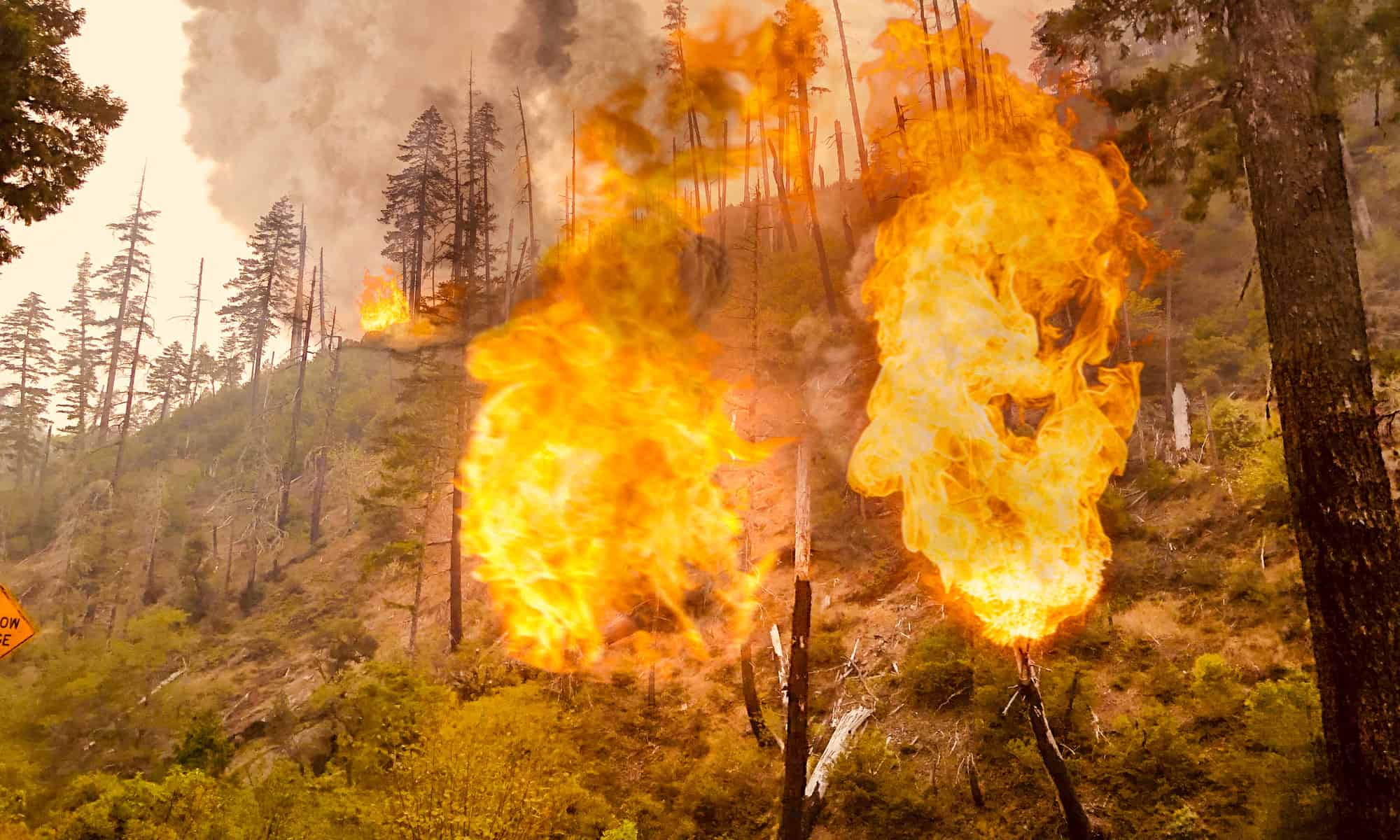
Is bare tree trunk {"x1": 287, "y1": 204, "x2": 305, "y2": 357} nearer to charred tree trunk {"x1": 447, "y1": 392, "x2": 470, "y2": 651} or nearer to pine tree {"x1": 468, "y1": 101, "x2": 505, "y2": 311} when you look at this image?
pine tree {"x1": 468, "y1": 101, "x2": 505, "y2": 311}

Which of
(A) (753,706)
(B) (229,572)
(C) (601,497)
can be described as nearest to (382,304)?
(B) (229,572)

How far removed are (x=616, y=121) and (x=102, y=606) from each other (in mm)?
34552

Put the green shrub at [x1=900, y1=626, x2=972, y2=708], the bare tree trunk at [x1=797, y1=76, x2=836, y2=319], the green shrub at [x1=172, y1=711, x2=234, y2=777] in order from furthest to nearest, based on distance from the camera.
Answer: the bare tree trunk at [x1=797, y1=76, x2=836, y2=319], the green shrub at [x1=172, y1=711, x2=234, y2=777], the green shrub at [x1=900, y1=626, x2=972, y2=708]

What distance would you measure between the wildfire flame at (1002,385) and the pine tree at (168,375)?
6258 cm

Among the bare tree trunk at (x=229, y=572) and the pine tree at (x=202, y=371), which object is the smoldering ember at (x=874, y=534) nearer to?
the bare tree trunk at (x=229, y=572)

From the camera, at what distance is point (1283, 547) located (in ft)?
45.2

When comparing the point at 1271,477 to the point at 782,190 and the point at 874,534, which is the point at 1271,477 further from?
the point at 782,190

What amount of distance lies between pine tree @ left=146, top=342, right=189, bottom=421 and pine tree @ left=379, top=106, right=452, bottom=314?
2179 centimetres

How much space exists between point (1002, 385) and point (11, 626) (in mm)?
13589

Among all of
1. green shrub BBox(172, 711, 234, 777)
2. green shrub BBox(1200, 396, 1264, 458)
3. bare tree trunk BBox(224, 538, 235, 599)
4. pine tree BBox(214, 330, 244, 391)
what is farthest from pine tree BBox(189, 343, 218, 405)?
green shrub BBox(1200, 396, 1264, 458)

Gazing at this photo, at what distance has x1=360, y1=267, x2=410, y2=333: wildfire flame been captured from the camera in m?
57.7

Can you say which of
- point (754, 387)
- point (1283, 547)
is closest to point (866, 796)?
point (754, 387)

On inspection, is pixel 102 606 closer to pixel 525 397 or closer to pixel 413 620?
pixel 413 620

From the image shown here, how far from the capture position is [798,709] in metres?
10.9
